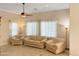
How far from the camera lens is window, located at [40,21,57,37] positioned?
544 cm

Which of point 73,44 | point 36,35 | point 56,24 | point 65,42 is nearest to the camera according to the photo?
point 73,44

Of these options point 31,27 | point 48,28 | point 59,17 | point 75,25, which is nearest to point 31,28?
point 31,27

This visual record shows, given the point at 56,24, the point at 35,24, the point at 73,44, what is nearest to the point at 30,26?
the point at 35,24

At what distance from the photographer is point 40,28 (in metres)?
5.66

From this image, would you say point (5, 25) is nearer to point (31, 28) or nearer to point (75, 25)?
point (31, 28)

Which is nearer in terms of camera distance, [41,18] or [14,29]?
[41,18]

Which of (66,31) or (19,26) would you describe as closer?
(66,31)

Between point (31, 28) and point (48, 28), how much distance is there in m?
0.94

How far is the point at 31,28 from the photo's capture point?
571 cm

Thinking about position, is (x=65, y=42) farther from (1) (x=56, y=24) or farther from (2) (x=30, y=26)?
(2) (x=30, y=26)

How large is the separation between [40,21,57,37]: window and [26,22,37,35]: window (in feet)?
1.26

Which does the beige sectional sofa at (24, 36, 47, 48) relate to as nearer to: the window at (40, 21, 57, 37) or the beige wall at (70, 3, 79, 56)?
the window at (40, 21, 57, 37)

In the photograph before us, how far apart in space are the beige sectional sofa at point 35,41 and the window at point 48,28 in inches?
11.3

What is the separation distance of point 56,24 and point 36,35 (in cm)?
126
